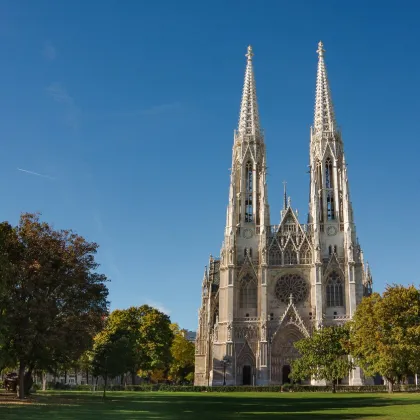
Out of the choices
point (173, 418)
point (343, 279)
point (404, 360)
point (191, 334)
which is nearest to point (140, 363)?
point (343, 279)

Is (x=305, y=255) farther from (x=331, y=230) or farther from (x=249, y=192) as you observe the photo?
(x=249, y=192)

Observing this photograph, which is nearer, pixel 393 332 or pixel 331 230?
pixel 393 332

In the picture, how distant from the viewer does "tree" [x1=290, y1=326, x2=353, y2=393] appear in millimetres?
61188

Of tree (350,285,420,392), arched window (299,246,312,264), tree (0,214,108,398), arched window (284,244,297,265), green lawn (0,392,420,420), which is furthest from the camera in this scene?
arched window (284,244,297,265)

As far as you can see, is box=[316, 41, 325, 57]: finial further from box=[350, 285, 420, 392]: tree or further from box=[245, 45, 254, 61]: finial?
box=[350, 285, 420, 392]: tree

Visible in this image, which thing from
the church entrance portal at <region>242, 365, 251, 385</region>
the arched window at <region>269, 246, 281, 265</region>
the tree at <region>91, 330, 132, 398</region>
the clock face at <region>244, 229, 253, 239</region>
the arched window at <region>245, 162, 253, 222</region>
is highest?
the arched window at <region>245, 162, 253, 222</region>

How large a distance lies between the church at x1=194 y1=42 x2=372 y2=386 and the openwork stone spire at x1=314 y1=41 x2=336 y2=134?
0.22 m

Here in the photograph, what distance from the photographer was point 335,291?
80938mm

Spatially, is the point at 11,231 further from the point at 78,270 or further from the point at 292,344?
the point at 292,344

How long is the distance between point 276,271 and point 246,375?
606 inches

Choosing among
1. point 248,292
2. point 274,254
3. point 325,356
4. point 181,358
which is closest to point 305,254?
point 274,254

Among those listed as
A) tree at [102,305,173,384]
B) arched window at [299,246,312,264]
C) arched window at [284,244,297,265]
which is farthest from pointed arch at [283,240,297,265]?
tree at [102,305,173,384]

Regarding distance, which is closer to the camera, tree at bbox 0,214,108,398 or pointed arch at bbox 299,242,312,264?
tree at bbox 0,214,108,398

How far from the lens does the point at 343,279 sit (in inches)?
3191
